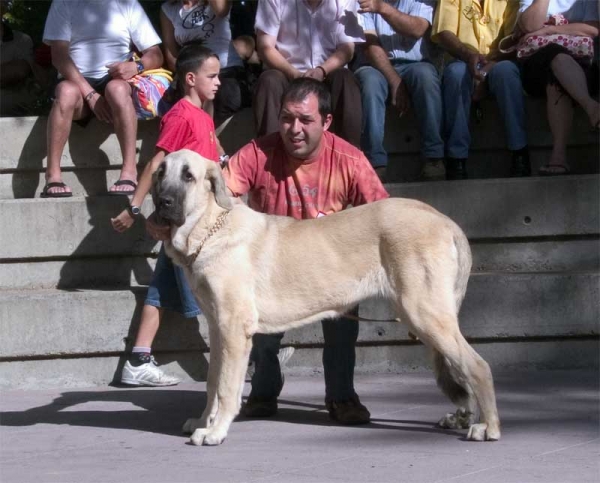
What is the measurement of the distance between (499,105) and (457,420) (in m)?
3.46

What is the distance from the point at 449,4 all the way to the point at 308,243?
3847 millimetres

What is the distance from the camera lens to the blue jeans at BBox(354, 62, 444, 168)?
8.36 metres

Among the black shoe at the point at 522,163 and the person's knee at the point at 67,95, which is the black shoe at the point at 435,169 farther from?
the person's knee at the point at 67,95

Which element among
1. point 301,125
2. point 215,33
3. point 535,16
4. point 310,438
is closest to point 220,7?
point 215,33

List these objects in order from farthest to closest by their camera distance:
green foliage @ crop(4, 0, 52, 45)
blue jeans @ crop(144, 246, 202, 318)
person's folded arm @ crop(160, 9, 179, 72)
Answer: green foliage @ crop(4, 0, 52, 45) < person's folded arm @ crop(160, 9, 179, 72) < blue jeans @ crop(144, 246, 202, 318)

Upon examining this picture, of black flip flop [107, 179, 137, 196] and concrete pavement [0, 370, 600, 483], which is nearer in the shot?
concrete pavement [0, 370, 600, 483]

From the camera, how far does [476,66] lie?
8734 mm

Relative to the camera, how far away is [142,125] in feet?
29.7

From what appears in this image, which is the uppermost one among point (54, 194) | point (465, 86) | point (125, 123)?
point (465, 86)

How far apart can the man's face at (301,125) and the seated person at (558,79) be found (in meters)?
2.86

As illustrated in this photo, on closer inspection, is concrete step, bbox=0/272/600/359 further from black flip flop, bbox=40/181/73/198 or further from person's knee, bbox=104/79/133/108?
person's knee, bbox=104/79/133/108

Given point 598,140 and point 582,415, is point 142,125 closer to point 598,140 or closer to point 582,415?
point 598,140

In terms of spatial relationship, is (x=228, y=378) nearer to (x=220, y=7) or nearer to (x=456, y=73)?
(x=456, y=73)

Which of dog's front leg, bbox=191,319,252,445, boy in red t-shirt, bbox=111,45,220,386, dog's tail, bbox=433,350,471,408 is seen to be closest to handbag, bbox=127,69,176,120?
boy in red t-shirt, bbox=111,45,220,386
